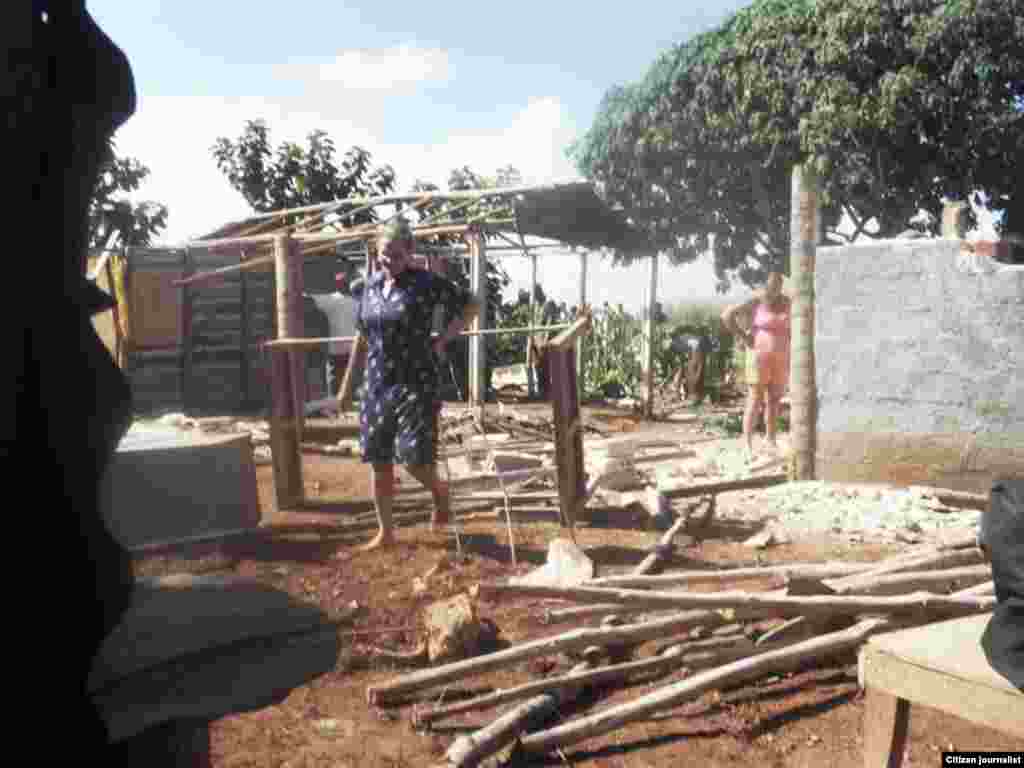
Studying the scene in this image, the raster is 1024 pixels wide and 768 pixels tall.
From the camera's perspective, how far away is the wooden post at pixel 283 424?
267 inches

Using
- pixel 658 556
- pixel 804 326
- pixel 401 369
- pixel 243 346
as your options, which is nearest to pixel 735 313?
pixel 804 326

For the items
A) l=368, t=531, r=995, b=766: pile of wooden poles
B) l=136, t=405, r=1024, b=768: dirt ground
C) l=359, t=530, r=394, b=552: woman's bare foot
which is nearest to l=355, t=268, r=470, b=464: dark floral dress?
l=359, t=530, r=394, b=552: woman's bare foot

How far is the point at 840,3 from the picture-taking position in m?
17.5

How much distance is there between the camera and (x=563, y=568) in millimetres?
4777

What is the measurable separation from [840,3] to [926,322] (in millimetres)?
12985

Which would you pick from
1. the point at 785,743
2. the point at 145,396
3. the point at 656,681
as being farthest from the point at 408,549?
the point at 145,396

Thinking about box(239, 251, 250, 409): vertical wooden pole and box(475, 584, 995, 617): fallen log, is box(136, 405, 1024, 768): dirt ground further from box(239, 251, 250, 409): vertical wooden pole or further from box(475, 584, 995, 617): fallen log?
box(239, 251, 250, 409): vertical wooden pole

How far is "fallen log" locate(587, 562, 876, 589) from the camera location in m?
4.16

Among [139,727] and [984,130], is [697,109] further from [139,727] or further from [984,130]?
[139,727]

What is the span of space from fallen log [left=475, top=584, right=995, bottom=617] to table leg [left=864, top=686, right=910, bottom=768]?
4.38 feet

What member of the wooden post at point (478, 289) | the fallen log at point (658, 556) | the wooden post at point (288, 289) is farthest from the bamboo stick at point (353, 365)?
the wooden post at point (478, 289)

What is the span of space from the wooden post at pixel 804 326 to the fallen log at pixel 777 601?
3646 mm

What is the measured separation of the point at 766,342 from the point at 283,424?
4.47 m

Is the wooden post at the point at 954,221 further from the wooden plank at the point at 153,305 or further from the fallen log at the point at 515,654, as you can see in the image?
the wooden plank at the point at 153,305
